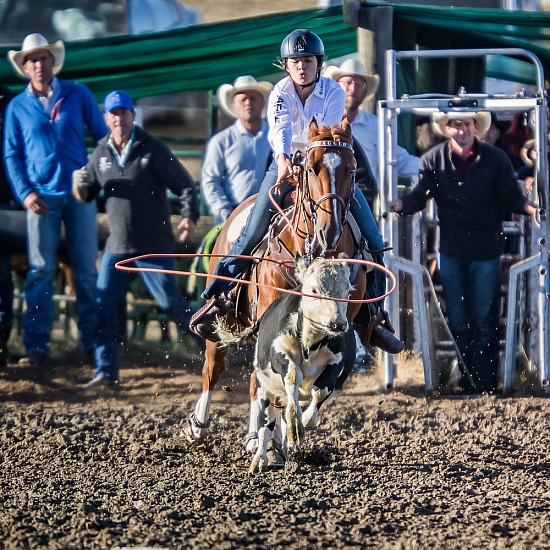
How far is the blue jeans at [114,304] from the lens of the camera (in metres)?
9.85

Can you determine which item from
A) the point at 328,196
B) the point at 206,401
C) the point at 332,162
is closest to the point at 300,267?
the point at 328,196

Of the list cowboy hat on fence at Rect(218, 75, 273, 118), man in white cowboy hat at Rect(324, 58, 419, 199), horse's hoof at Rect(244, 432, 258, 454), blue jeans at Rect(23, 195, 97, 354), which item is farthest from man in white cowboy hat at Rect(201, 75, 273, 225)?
horse's hoof at Rect(244, 432, 258, 454)

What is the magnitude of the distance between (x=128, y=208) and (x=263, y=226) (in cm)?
297

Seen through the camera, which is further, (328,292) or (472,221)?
(472,221)

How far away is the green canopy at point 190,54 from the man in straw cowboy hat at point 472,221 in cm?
136

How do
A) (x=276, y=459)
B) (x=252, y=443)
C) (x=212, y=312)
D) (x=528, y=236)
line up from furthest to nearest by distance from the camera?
(x=528, y=236) < (x=212, y=312) < (x=252, y=443) < (x=276, y=459)

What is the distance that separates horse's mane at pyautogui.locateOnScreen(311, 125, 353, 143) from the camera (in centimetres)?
635

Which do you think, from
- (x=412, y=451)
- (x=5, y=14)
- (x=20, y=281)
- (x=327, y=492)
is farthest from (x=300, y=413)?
(x=5, y=14)

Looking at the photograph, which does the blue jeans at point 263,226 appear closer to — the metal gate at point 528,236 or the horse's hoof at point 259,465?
the horse's hoof at point 259,465

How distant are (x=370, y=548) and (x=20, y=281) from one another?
6.67 metres

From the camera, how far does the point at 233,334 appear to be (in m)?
7.13

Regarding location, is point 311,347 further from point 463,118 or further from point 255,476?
point 463,118

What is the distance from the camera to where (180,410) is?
902 cm

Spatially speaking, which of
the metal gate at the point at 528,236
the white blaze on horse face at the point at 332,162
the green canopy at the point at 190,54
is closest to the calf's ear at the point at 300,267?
the white blaze on horse face at the point at 332,162
